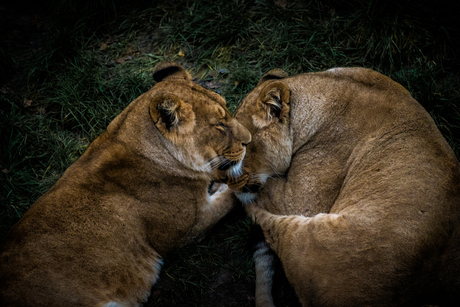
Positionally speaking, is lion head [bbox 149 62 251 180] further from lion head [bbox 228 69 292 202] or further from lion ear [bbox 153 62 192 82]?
lion ear [bbox 153 62 192 82]

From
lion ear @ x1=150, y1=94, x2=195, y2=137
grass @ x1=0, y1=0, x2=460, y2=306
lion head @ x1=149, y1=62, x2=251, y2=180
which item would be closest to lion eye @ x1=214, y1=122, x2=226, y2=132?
lion head @ x1=149, y1=62, x2=251, y2=180

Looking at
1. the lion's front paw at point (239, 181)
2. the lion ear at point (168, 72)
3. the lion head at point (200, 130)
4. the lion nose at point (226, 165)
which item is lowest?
the lion's front paw at point (239, 181)

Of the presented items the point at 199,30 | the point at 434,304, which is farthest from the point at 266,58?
the point at 434,304

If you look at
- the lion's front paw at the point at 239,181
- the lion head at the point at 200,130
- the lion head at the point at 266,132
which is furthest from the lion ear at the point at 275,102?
the lion's front paw at the point at 239,181

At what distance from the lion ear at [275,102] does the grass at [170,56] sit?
1139 millimetres

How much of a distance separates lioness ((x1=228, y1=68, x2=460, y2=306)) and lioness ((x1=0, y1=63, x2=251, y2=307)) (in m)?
0.40

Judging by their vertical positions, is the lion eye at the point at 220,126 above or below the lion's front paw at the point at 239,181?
above

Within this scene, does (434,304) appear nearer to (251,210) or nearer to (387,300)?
(387,300)

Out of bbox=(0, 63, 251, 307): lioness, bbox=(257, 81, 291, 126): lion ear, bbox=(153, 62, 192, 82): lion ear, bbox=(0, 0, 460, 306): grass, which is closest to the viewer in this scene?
bbox=(0, 63, 251, 307): lioness

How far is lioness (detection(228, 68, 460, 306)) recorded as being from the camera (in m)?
2.25

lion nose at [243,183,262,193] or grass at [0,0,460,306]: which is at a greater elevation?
grass at [0,0,460,306]

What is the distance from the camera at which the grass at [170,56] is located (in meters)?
4.24

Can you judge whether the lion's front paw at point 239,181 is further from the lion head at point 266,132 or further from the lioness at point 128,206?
the lioness at point 128,206

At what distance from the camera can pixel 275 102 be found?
3.04m
